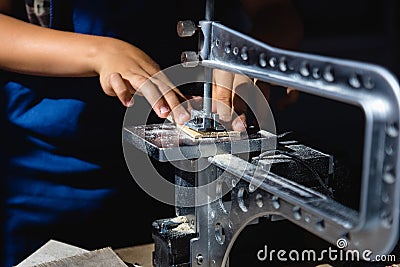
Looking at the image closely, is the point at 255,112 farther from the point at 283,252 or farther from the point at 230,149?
the point at 283,252

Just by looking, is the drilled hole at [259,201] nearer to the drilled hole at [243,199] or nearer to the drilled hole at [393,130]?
the drilled hole at [243,199]

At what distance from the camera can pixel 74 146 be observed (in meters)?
1.12

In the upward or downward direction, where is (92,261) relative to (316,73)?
downward

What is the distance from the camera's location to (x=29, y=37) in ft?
3.06

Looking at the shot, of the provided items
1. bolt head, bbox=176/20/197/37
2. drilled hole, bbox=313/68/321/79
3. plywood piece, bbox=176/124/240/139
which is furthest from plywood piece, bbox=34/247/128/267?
drilled hole, bbox=313/68/321/79

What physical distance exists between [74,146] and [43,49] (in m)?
0.25

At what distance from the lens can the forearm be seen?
912 millimetres

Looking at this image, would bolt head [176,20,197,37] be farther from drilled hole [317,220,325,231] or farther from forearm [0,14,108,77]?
drilled hole [317,220,325,231]

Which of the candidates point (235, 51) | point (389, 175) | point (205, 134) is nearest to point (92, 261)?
point (205, 134)

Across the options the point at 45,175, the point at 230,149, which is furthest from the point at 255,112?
the point at 45,175

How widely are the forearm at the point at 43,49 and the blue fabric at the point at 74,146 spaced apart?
0.14 m

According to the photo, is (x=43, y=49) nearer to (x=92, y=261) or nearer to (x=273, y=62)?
(x=92, y=261)

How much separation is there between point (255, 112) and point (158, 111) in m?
0.13

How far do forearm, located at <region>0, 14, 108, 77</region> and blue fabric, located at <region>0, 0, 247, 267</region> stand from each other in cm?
14
